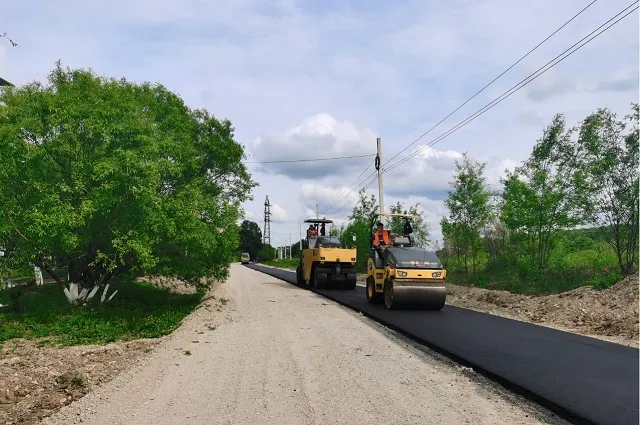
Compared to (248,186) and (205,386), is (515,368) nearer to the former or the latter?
(205,386)

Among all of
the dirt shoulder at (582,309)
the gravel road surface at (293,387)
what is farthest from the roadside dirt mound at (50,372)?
the dirt shoulder at (582,309)

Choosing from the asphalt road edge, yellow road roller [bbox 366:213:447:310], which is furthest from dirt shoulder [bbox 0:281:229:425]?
yellow road roller [bbox 366:213:447:310]

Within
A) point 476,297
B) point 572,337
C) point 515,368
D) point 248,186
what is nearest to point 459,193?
point 476,297

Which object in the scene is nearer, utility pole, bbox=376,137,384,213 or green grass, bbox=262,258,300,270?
utility pole, bbox=376,137,384,213

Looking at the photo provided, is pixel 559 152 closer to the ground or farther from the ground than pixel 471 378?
farther from the ground

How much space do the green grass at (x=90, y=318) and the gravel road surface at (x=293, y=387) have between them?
3006 millimetres

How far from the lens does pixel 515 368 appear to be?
7492 mm

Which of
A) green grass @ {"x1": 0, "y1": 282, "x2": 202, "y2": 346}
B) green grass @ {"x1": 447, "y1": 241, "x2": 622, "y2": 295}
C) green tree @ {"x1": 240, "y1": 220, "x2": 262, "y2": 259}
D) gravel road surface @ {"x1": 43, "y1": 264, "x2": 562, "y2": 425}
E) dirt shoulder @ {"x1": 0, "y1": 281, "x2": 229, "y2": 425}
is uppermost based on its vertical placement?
green tree @ {"x1": 240, "y1": 220, "x2": 262, "y2": 259}

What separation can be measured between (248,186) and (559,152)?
14.0 metres

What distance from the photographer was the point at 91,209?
555 inches

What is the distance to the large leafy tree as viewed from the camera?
1427cm

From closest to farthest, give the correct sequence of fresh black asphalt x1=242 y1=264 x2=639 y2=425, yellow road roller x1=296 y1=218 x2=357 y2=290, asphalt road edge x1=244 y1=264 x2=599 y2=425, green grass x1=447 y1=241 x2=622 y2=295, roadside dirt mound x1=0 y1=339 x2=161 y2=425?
asphalt road edge x1=244 y1=264 x2=599 y2=425 → fresh black asphalt x1=242 y1=264 x2=639 y2=425 → roadside dirt mound x1=0 y1=339 x2=161 y2=425 → green grass x1=447 y1=241 x2=622 y2=295 → yellow road roller x1=296 y1=218 x2=357 y2=290

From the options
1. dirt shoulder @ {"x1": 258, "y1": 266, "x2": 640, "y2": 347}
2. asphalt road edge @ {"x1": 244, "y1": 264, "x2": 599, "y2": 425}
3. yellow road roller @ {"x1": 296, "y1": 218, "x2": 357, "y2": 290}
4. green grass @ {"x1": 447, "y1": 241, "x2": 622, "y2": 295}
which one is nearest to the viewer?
asphalt road edge @ {"x1": 244, "y1": 264, "x2": 599, "y2": 425}

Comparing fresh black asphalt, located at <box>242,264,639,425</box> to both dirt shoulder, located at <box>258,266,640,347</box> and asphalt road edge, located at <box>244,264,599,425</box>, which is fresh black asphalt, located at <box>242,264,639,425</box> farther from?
dirt shoulder, located at <box>258,266,640,347</box>
